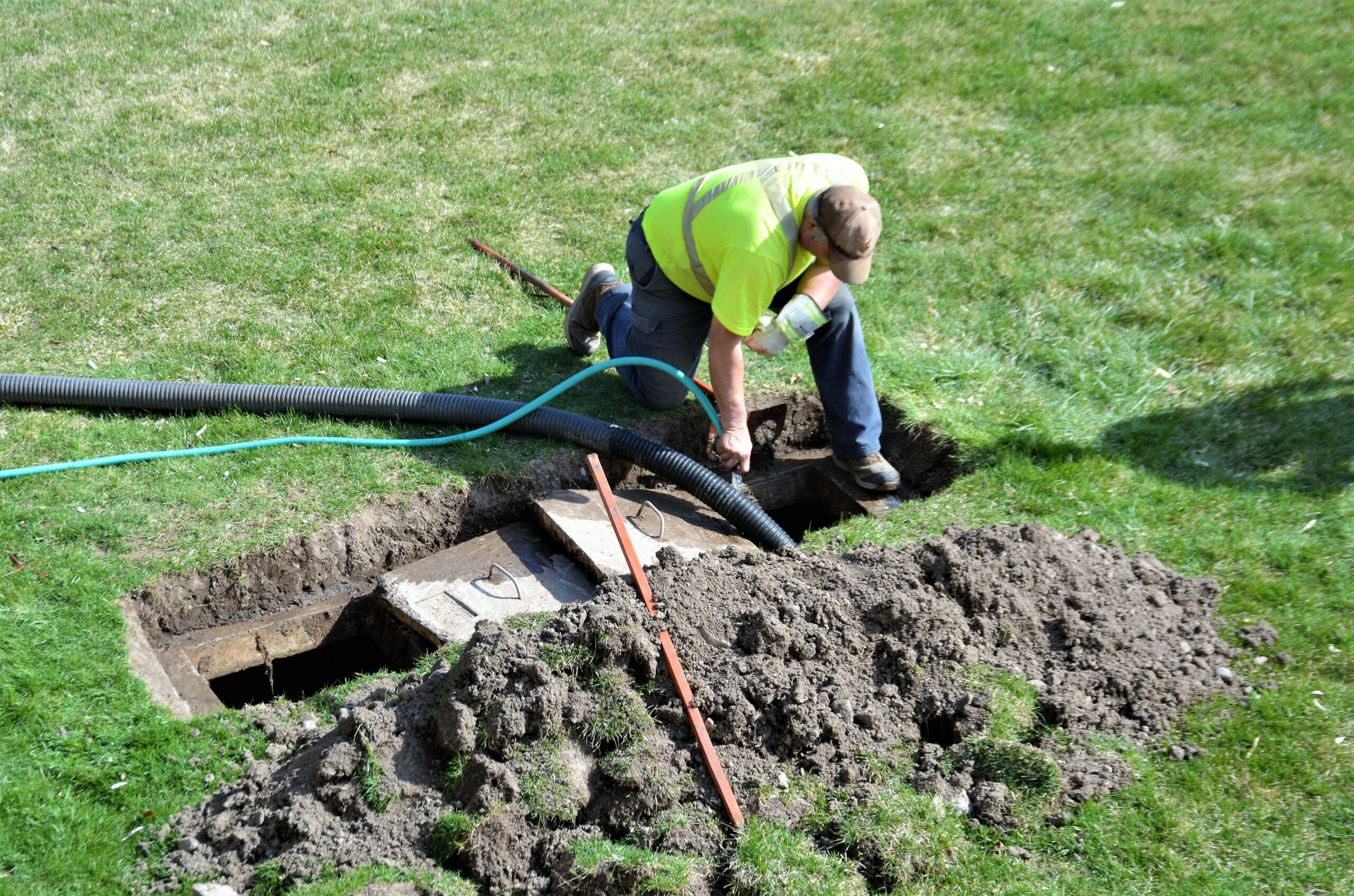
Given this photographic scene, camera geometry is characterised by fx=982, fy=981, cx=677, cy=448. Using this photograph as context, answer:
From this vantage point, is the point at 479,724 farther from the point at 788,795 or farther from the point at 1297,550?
the point at 1297,550

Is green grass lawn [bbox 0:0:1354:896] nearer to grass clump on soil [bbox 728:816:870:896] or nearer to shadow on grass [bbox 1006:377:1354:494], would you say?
shadow on grass [bbox 1006:377:1354:494]

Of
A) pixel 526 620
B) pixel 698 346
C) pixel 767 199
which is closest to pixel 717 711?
pixel 526 620

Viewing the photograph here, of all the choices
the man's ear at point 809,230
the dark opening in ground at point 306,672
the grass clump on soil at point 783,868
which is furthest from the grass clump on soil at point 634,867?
the man's ear at point 809,230

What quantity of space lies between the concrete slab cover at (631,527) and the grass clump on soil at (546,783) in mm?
1004

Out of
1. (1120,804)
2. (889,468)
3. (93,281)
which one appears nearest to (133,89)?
(93,281)

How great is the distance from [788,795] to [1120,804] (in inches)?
43.6

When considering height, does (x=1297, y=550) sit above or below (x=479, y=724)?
below

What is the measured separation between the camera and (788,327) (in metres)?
4.15

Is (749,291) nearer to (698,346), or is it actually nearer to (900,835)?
(698,346)

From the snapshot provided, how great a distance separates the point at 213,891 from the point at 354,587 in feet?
5.27

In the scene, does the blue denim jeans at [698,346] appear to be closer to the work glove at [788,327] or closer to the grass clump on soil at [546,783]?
the work glove at [788,327]

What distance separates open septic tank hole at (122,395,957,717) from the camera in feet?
12.7

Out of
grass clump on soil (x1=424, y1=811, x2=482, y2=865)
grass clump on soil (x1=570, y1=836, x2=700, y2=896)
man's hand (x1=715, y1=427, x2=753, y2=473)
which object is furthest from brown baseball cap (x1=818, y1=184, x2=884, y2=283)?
grass clump on soil (x1=424, y1=811, x2=482, y2=865)

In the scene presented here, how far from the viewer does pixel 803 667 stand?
134 inches
